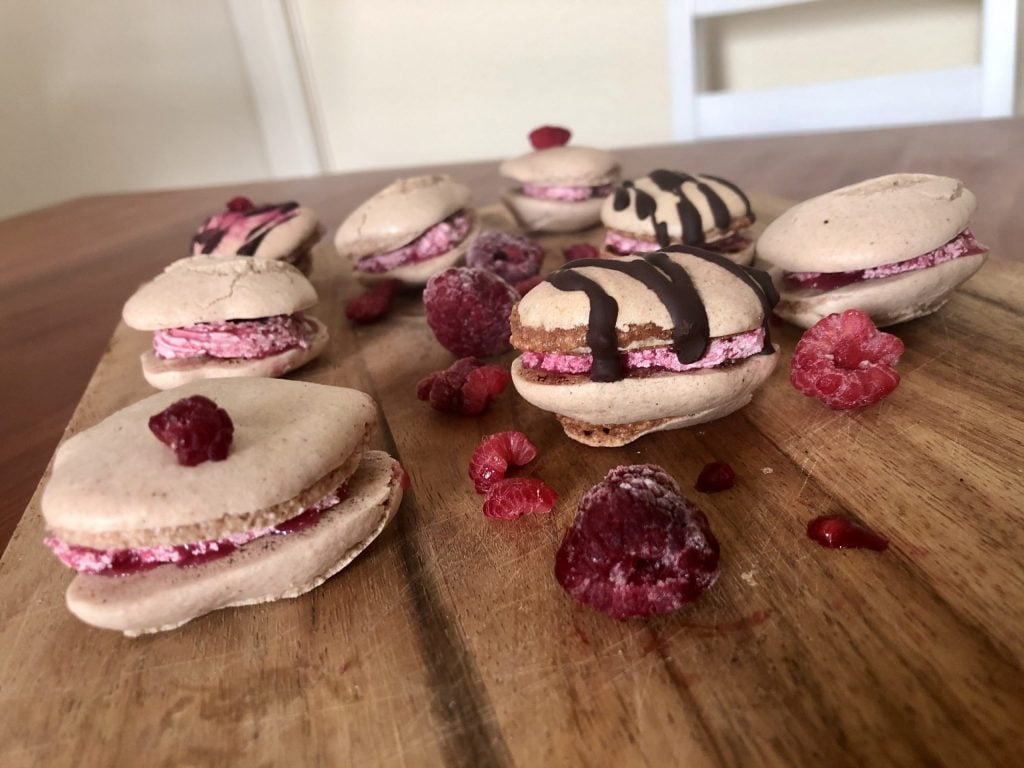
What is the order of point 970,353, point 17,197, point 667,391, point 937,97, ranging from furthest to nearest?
point 17,197
point 937,97
point 970,353
point 667,391

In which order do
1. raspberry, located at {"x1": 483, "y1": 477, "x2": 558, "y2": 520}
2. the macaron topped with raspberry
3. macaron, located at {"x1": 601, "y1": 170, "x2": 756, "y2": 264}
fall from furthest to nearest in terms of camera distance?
the macaron topped with raspberry → macaron, located at {"x1": 601, "y1": 170, "x2": 756, "y2": 264} → raspberry, located at {"x1": 483, "y1": 477, "x2": 558, "y2": 520}

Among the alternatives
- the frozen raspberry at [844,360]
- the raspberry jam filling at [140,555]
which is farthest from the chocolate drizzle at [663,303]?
the raspberry jam filling at [140,555]

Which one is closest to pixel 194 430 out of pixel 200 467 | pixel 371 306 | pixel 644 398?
pixel 200 467

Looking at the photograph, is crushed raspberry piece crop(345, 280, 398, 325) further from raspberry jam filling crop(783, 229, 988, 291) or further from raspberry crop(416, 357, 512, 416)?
raspberry jam filling crop(783, 229, 988, 291)

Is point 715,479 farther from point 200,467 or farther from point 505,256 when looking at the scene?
point 505,256

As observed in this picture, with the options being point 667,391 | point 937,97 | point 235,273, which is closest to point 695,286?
point 667,391

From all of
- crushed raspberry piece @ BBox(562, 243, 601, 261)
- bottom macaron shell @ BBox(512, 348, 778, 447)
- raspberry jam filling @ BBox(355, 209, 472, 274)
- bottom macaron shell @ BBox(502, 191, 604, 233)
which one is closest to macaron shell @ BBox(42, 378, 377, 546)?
bottom macaron shell @ BBox(512, 348, 778, 447)

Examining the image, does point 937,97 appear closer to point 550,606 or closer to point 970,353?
point 970,353
